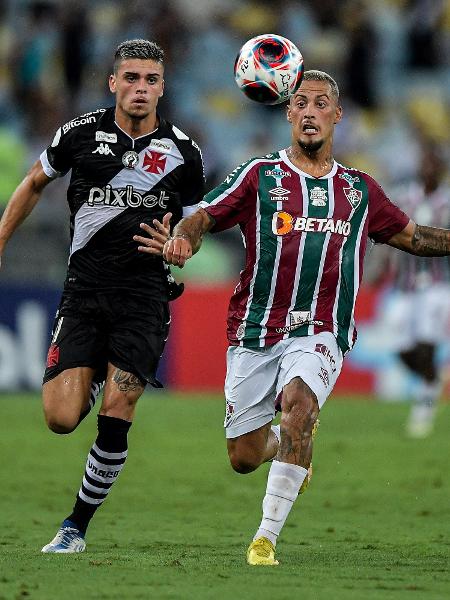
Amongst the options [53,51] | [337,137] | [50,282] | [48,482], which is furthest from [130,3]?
[48,482]

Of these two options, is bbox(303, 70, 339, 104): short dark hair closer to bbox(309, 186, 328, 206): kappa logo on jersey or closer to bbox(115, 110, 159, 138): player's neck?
bbox(309, 186, 328, 206): kappa logo on jersey

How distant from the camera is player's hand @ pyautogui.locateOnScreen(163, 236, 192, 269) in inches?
280

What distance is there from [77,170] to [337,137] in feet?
45.1

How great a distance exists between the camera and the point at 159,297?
26.6 feet

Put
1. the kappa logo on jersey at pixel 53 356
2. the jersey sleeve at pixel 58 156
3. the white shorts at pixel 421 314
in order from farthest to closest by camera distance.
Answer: the white shorts at pixel 421 314
the jersey sleeve at pixel 58 156
the kappa logo on jersey at pixel 53 356

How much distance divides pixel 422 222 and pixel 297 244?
745cm

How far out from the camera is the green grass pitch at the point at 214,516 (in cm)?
627

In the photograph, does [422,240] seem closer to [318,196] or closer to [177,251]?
[318,196]

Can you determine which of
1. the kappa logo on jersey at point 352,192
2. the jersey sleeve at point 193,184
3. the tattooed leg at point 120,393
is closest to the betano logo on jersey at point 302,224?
the kappa logo on jersey at point 352,192

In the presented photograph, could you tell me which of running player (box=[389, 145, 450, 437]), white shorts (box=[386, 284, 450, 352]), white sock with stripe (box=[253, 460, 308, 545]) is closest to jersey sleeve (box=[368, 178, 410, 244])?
white sock with stripe (box=[253, 460, 308, 545])

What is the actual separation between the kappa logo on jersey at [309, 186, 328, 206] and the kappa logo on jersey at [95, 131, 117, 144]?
4.04 feet

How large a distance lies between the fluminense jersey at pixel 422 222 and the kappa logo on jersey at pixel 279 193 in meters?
6.79

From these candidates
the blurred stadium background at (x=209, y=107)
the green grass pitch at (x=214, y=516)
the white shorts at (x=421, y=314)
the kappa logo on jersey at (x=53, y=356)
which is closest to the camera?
the green grass pitch at (x=214, y=516)

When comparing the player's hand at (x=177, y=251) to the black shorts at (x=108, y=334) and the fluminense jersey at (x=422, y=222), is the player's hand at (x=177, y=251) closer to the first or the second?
the black shorts at (x=108, y=334)
